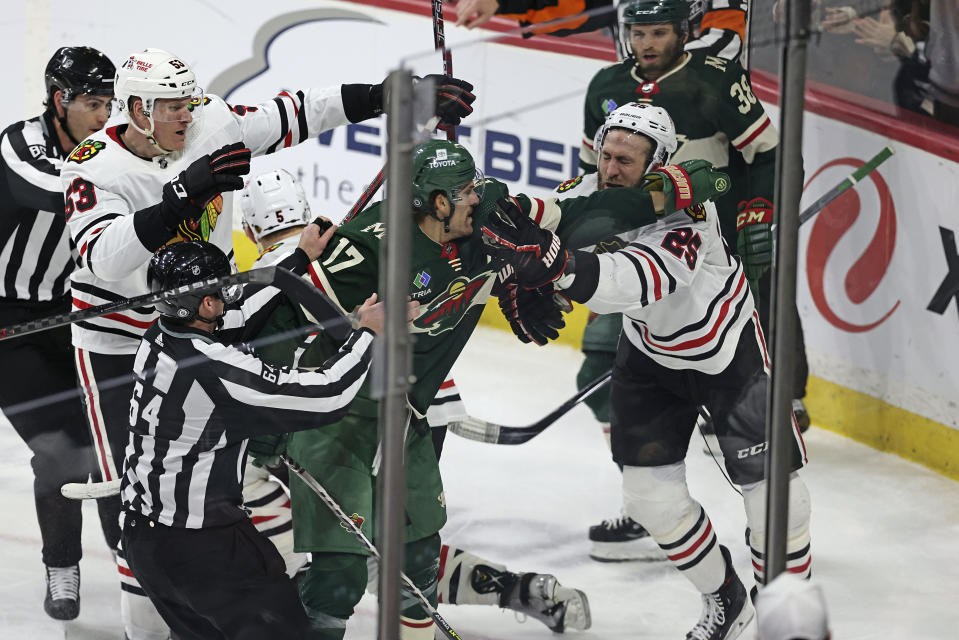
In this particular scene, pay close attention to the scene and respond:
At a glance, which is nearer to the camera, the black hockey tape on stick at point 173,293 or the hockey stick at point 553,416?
the black hockey tape on stick at point 173,293

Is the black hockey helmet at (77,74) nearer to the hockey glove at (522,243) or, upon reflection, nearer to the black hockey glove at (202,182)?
the black hockey glove at (202,182)

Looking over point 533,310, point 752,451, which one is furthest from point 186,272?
point 752,451

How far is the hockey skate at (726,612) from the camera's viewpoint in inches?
113

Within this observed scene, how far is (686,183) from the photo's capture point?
7.84 feet

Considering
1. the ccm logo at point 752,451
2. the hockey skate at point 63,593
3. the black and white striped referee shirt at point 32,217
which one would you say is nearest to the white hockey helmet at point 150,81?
the black and white striped referee shirt at point 32,217

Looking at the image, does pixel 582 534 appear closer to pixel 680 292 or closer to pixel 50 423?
pixel 680 292

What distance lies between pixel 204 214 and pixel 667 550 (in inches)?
46.5

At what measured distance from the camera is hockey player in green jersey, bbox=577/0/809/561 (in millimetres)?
2334

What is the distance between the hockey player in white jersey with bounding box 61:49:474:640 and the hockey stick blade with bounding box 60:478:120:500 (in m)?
0.03

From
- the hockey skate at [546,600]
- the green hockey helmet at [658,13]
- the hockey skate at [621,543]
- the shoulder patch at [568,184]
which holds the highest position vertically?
the green hockey helmet at [658,13]

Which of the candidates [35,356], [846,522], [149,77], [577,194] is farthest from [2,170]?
[846,522]

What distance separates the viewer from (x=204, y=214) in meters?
3.05

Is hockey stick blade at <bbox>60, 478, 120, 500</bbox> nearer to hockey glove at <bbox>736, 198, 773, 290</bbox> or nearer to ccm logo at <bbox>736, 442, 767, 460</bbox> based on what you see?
ccm logo at <bbox>736, 442, 767, 460</bbox>

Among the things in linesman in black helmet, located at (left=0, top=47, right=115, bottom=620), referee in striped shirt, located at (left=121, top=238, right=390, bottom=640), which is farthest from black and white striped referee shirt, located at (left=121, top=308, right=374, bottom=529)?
linesman in black helmet, located at (left=0, top=47, right=115, bottom=620)
